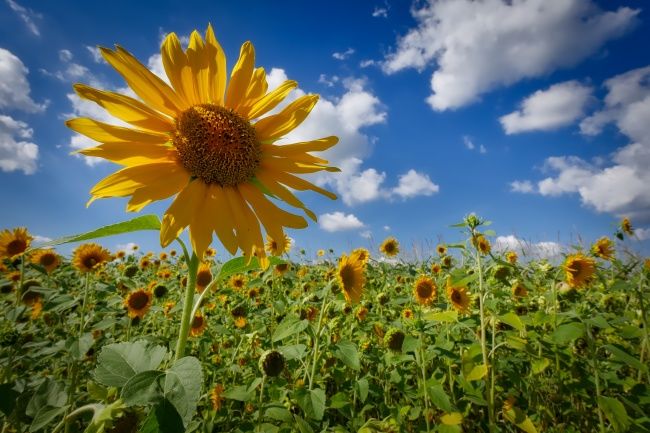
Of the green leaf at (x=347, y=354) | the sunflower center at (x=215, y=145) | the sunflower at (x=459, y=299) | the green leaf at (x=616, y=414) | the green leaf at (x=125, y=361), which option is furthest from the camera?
the sunflower at (x=459, y=299)

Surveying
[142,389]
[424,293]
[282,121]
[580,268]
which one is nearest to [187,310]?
[142,389]

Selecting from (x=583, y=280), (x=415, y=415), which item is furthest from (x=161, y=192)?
(x=583, y=280)

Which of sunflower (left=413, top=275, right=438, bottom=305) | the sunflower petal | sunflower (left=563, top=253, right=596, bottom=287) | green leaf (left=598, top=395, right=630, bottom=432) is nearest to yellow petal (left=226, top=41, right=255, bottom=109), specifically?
the sunflower petal

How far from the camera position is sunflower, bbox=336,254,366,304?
2.80 metres

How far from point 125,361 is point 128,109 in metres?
0.78

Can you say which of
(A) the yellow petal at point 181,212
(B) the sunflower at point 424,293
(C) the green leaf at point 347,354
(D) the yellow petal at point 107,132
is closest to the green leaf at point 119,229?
(A) the yellow petal at point 181,212

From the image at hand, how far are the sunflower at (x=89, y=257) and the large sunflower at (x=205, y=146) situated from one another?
2.86 m

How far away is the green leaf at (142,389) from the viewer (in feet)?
2.80

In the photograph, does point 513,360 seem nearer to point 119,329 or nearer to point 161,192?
point 161,192

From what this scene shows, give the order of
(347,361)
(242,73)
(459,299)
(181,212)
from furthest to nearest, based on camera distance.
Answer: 1. (459,299)
2. (347,361)
3. (242,73)
4. (181,212)

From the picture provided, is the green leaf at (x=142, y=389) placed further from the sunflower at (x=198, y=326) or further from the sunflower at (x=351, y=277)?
the sunflower at (x=198, y=326)

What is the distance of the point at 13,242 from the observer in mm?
3541

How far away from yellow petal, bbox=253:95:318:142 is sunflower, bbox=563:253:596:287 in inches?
105

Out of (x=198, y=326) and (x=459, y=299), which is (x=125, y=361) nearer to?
(x=198, y=326)
